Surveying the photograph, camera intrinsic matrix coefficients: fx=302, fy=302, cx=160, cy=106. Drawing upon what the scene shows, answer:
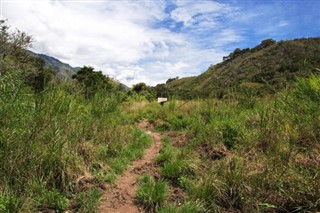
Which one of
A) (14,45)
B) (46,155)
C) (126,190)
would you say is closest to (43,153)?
(46,155)

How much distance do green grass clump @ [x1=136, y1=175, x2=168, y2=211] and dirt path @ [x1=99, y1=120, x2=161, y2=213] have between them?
121 mm

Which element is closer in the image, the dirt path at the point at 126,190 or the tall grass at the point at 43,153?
the tall grass at the point at 43,153

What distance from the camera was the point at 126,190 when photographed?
4727 millimetres

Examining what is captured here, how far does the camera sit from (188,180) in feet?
15.1

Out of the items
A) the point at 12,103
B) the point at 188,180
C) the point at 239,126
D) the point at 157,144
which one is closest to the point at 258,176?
the point at 188,180

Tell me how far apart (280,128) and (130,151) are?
313 centimetres

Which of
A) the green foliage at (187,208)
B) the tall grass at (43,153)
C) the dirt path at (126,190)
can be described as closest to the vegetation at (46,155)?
the tall grass at (43,153)

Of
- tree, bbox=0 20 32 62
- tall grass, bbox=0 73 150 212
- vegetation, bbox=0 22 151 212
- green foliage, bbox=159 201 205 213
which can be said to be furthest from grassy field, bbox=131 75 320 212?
tree, bbox=0 20 32 62

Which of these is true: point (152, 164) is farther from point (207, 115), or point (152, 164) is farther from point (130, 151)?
point (207, 115)

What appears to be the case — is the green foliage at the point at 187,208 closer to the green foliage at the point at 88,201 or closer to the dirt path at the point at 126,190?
the dirt path at the point at 126,190

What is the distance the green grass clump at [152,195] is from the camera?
4.18 metres

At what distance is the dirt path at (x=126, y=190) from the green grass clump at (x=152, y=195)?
0.40ft

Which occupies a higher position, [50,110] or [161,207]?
[50,110]

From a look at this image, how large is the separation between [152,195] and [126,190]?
2.11 feet
